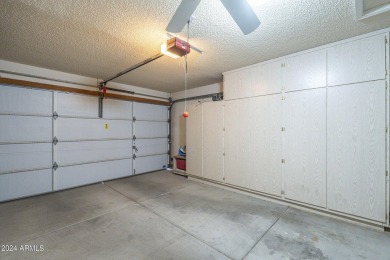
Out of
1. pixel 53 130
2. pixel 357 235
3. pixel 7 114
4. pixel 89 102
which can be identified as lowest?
pixel 357 235

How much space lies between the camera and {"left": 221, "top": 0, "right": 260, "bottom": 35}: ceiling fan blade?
4.55ft

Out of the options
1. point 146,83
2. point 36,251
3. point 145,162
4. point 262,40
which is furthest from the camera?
point 145,162

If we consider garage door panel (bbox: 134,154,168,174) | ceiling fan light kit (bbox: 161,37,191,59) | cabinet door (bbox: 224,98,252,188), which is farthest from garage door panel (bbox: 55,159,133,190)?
ceiling fan light kit (bbox: 161,37,191,59)

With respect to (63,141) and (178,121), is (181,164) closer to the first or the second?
(178,121)

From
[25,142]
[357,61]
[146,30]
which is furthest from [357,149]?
[25,142]

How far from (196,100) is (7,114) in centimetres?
449

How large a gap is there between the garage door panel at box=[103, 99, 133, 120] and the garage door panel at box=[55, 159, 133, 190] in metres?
1.33

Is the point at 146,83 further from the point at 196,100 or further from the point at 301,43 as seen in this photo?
the point at 301,43

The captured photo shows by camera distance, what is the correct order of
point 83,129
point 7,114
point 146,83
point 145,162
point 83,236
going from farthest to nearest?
point 145,162, point 146,83, point 83,129, point 7,114, point 83,236

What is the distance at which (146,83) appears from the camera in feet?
16.7

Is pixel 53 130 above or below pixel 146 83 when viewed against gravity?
below

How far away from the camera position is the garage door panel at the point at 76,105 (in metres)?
4.00

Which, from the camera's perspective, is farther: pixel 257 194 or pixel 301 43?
pixel 257 194

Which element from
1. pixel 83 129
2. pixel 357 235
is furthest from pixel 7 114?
pixel 357 235
